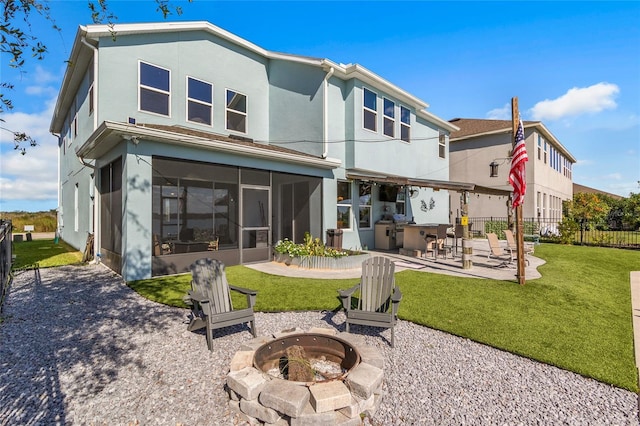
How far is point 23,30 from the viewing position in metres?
3.28

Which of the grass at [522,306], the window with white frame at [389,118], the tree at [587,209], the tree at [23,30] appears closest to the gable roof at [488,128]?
the tree at [587,209]

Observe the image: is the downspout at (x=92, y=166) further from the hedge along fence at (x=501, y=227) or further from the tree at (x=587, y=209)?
the tree at (x=587, y=209)

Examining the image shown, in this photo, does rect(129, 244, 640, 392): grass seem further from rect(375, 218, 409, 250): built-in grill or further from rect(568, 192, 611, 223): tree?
rect(568, 192, 611, 223): tree

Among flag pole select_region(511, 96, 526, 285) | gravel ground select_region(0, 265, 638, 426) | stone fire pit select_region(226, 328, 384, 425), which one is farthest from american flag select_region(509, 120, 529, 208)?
stone fire pit select_region(226, 328, 384, 425)

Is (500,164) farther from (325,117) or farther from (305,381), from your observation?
(305,381)

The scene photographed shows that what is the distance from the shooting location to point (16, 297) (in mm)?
6504

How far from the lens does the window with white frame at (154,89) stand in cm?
1023

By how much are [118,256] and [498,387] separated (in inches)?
360

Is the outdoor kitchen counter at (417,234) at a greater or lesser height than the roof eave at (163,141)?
lesser

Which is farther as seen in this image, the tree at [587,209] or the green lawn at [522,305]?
the tree at [587,209]

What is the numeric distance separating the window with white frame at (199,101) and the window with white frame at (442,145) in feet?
43.8

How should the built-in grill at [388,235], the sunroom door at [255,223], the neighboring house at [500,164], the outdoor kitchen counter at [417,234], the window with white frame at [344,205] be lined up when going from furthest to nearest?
the neighboring house at [500,164] < the built-in grill at [388,235] < the window with white frame at [344,205] < the outdoor kitchen counter at [417,234] < the sunroom door at [255,223]

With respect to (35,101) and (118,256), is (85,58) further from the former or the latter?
(118,256)

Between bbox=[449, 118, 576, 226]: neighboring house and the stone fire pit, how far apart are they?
19.7 meters
